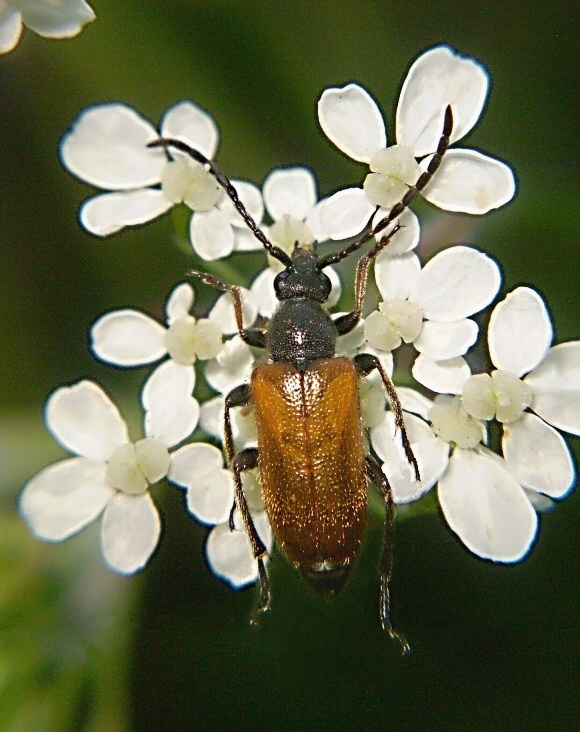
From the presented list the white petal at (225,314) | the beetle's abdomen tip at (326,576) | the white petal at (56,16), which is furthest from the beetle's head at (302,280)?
the white petal at (56,16)

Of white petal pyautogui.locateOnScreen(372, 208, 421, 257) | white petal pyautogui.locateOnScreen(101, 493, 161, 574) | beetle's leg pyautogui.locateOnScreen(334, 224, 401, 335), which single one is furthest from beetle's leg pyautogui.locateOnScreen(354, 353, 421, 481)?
white petal pyautogui.locateOnScreen(101, 493, 161, 574)

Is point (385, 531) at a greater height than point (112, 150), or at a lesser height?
lesser

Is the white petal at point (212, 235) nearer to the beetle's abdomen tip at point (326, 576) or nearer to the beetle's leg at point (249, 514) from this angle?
the beetle's leg at point (249, 514)

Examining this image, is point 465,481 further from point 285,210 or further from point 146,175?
point 146,175

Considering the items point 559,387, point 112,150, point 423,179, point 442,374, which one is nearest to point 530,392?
point 559,387

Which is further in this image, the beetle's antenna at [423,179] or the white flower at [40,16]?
the white flower at [40,16]

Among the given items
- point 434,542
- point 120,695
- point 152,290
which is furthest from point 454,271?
point 120,695

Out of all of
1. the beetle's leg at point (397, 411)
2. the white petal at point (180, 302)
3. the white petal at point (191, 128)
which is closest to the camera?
the beetle's leg at point (397, 411)

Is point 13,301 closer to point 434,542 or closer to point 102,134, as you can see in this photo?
point 102,134
